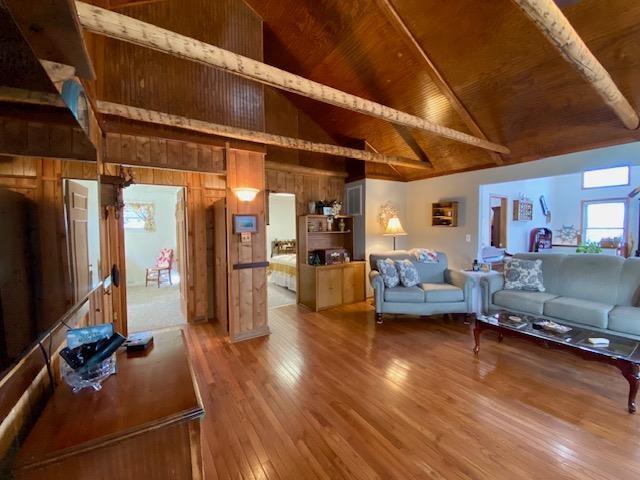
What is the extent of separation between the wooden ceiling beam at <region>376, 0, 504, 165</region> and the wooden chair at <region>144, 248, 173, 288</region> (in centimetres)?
674

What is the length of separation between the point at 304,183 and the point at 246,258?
217cm

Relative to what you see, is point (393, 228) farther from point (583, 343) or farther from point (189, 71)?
point (189, 71)

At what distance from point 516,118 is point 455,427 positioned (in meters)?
3.71

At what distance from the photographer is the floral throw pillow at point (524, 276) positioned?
368 cm

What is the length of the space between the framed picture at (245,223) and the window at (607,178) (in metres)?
8.03

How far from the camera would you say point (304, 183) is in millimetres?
5184

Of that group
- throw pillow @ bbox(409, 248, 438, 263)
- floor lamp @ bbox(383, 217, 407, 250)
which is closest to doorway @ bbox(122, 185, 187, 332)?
floor lamp @ bbox(383, 217, 407, 250)

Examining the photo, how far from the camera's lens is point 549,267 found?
12.3ft

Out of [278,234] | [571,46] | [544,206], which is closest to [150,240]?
[278,234]

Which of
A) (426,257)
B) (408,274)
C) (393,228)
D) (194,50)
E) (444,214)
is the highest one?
(194,50)

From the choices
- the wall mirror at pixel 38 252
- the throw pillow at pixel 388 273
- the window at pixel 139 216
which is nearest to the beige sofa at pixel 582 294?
the throw pillow at pixel 388 273

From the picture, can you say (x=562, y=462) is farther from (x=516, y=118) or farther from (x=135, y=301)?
(x=135, y=301)

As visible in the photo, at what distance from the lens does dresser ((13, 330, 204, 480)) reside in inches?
31.7

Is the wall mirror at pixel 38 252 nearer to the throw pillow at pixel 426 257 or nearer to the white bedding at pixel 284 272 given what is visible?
the throw pillow at pixel 426 257
